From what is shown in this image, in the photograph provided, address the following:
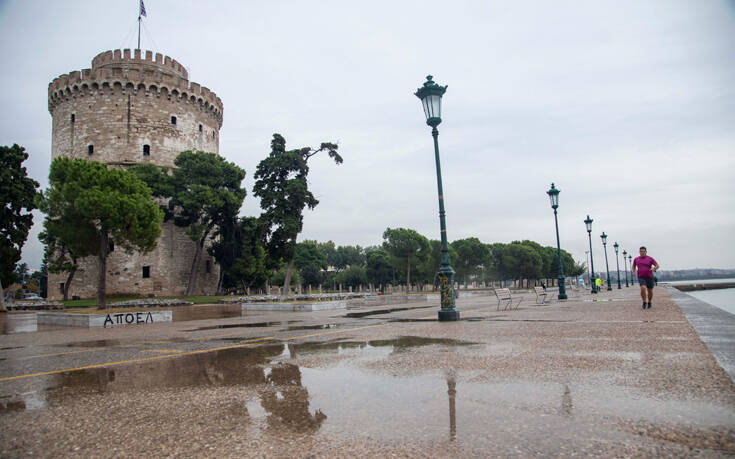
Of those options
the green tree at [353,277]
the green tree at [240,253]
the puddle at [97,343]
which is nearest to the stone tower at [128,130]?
the green tree at [240,253]

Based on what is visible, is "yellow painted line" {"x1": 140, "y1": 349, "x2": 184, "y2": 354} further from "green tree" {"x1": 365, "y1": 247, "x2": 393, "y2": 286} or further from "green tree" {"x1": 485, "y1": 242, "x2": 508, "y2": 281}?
"green tree" {"x1": 485, "y1": 242, "x2": 508, "y2": 281}

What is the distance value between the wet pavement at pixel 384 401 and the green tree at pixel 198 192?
34.4 m

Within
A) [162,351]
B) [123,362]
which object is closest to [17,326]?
[162,351]

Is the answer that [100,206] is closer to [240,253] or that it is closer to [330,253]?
[240,253]

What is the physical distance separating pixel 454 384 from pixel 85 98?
163ft

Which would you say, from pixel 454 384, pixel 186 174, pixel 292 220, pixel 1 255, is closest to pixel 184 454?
pixel 454 384

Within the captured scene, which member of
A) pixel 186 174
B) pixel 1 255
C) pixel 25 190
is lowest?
pixel 1 255

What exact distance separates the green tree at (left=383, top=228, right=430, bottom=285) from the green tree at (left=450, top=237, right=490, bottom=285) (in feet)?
46.5

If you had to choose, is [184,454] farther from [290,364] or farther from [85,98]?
[85,98]

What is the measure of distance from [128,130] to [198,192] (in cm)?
1052

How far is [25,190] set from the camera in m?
30.9

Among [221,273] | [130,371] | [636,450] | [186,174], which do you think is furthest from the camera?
[221,273]

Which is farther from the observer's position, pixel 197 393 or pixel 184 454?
pixel 197 393

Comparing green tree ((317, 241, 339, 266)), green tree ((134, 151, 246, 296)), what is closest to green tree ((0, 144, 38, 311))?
green tree ((134, 151, 246, 296))
